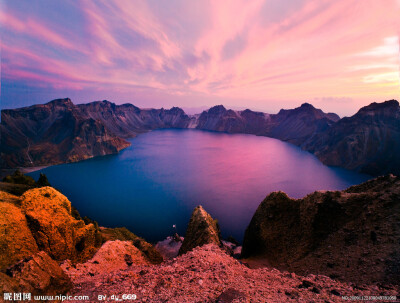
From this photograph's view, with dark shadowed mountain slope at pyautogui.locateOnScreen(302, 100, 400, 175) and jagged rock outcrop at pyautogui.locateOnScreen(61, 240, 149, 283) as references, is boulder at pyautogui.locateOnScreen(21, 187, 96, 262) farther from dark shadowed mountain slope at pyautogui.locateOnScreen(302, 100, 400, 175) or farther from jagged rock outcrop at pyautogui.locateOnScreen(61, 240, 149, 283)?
dark shadowed mountain slope at pyautogui.locateOnScreen(302, 100, 400, 175)

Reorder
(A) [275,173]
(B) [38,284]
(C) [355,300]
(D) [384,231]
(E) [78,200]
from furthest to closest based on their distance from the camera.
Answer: (A) [275,173] → (E) [78,200] → (D) [384,231] → (B) [38,284] → (C) [355,300]

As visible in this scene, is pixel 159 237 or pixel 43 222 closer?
pixel 43 222

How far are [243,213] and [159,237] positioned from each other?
32819 millimetres

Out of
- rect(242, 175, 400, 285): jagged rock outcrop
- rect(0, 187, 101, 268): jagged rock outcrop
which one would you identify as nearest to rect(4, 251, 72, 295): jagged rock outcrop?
rect(0, 187, 101, 268): jagged rock outcrop

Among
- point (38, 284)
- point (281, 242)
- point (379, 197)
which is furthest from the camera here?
point (281, 242)

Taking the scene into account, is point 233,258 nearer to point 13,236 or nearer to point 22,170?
point 13,236

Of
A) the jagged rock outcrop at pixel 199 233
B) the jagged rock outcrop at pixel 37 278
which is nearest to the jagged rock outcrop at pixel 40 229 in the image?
the jagged rock outcrop at pixel 37 278

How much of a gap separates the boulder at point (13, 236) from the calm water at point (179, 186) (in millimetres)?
42450

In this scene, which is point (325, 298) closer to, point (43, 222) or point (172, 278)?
point (172, 278)

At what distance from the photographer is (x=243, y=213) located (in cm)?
7094

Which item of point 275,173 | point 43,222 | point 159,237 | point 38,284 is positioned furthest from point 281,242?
point 275,173

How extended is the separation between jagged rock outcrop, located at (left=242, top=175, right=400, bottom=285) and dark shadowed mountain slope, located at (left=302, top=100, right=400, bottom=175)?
13868cm

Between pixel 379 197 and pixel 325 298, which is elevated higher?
pixel 379 197

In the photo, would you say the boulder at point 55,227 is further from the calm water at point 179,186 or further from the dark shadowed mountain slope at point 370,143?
the dark shadowed mountain slope at point 370,143
